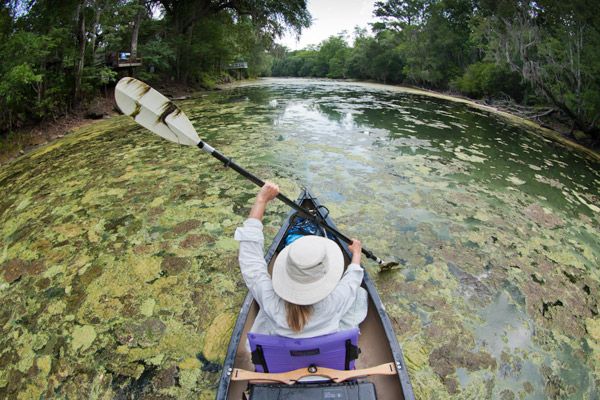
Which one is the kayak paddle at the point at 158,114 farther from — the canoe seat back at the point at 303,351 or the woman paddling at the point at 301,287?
the canoe seat back at the point at 303,351

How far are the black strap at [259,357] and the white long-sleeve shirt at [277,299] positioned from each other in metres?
0.10

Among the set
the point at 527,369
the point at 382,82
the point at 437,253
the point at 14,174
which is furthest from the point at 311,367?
the point at 382,82

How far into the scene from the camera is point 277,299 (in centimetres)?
178

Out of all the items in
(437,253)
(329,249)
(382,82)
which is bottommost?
(437,253)

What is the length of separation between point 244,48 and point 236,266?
2141 cm

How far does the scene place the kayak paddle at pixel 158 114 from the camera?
2.88 meters

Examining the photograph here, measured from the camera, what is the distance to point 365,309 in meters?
2.44

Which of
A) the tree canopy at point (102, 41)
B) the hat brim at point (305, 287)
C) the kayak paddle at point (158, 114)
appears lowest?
the hat brim at point (305, 287)

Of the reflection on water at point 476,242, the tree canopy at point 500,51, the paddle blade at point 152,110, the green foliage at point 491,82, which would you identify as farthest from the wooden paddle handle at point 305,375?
the green foliage at point 491,82

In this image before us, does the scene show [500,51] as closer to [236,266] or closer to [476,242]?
[476,242]

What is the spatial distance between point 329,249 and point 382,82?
1617 inches

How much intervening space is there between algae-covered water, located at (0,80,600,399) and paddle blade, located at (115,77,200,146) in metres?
1.54

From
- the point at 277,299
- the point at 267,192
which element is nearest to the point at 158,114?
the point at 267,192

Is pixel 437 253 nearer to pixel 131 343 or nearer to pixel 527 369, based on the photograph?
pixel 527 369
